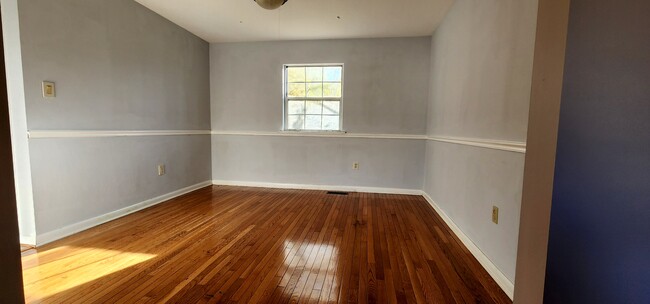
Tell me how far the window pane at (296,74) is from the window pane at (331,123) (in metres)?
0.71

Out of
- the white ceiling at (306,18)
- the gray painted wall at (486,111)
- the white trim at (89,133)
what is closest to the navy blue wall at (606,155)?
the gray painted wall at (486,111)

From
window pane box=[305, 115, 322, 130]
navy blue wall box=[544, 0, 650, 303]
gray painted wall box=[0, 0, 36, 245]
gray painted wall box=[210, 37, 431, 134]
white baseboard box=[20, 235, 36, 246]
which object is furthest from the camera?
window pane box=[305, 115, 322, 130]

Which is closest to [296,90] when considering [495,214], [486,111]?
[486,111]

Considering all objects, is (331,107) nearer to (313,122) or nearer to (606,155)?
(313,122)

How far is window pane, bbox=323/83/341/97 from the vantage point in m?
3.88

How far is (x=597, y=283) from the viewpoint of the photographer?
0.59 m

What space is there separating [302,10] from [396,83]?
1624 millimetres

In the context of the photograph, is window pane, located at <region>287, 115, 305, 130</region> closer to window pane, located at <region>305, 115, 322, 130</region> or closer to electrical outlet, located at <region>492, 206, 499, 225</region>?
window pane, located at <region>305, 115, 322, 130</region>

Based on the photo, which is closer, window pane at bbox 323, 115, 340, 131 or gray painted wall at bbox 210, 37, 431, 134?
gray painted wall at bbox 210, 37, 431, 134

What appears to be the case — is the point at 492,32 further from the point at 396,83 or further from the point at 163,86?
the point at 163,86

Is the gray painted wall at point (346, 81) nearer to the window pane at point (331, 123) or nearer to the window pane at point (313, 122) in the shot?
the window pane at point (331, 123)

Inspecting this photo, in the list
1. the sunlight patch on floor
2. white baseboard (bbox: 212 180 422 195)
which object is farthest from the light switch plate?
white baseboard (bbox: 212 180 422 195)

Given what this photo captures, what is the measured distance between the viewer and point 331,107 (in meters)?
3.93

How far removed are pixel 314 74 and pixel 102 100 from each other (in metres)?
2.55
